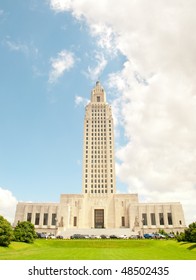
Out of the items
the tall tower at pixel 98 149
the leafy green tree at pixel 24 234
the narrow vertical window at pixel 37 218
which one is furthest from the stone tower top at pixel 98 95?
the leafy green tree at pixel 24 234

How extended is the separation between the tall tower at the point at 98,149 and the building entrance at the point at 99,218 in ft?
20.9

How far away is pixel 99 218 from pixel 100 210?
2.62m

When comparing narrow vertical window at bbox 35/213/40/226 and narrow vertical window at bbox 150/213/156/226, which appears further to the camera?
narrow vertical window at bbox 35/213/40/226

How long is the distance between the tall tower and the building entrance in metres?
6.38

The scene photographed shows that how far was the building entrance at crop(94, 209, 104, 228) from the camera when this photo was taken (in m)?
85.7

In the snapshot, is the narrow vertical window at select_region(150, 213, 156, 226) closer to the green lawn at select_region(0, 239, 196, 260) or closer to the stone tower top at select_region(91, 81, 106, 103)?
the green lawn at select_region(0, 239, 196, 260)

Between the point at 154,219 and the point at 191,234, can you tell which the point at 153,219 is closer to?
the point at 154,219

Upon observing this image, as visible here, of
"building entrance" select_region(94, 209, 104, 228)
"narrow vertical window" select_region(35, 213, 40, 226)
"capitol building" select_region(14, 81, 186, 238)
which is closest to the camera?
"capitol building" select_region(14, 81, 186, 238)

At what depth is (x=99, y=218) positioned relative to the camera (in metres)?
86.6

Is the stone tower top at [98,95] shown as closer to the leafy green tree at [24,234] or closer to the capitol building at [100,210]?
the capitol building at [100,210]

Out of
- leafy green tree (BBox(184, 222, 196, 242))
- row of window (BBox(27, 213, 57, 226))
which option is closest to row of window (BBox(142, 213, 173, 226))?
row of window (BBox(27, 213, 57, 226))

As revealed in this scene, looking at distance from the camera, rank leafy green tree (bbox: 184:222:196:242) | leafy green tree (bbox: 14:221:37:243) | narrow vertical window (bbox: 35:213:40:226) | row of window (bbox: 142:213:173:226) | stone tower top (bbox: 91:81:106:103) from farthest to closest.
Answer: stone tower top (bbox: 91:81:106:103) → narrow vertical window (bbox: 35:213:40:226) → row of window (bbox: 142:213:173:226) → leafy green tree (bbox: 14:221:37:243) → leafy green tree (bbox: 184:222:196:242)
